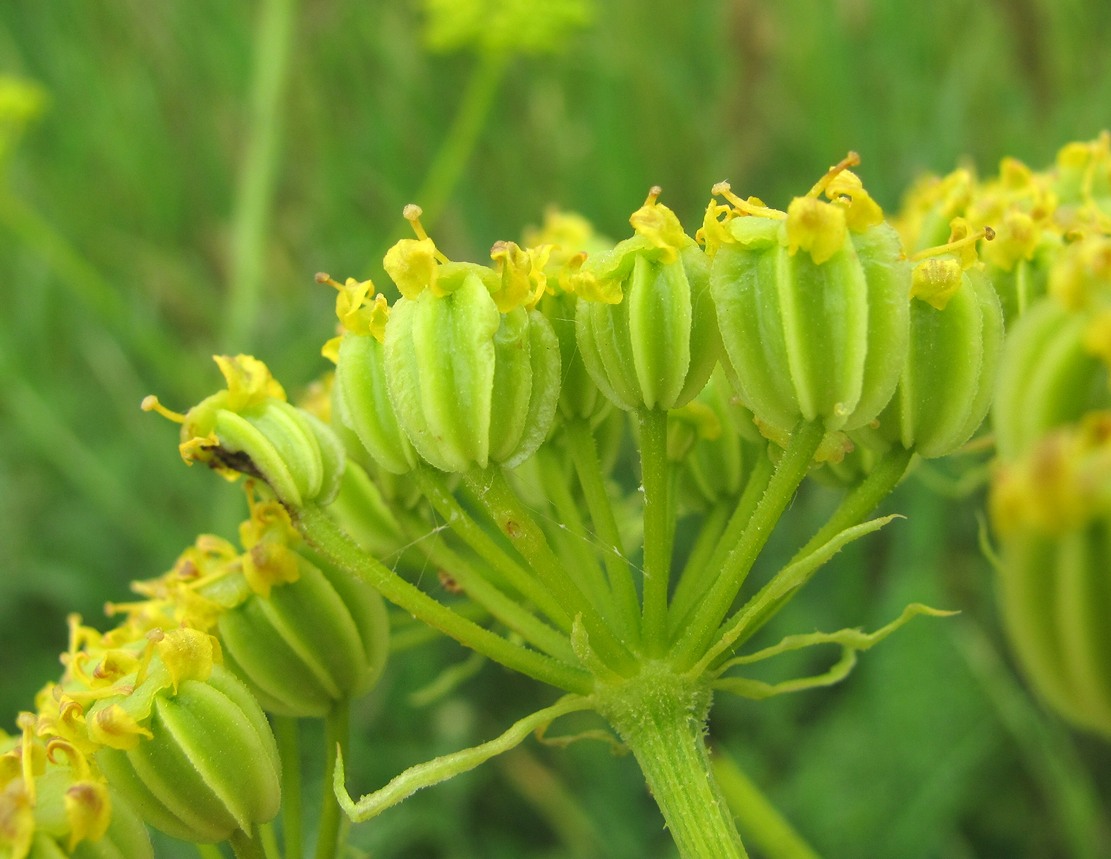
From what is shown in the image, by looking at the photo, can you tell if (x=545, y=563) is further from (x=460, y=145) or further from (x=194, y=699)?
(x=460, y=145)

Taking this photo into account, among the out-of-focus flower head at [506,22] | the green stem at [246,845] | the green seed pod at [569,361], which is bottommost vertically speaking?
the green stem at [246,845]

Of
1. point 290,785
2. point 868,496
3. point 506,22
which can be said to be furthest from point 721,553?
point 506,22

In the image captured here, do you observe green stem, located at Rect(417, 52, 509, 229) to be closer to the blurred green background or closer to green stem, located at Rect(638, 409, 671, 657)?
the blurred green background

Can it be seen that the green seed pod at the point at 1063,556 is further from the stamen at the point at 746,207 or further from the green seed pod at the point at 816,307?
the stamen at the point at 746,207

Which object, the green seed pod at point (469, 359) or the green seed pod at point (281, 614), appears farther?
the green seed pod at point (281, 614)

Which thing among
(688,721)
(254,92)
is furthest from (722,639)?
(254,92)

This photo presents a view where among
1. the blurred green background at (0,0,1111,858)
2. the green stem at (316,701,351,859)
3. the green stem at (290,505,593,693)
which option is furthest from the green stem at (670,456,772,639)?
the blurred green background at (0,0,1111,858)

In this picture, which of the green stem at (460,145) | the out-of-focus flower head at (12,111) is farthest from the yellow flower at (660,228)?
the out-of-focus flower head at (12,111)

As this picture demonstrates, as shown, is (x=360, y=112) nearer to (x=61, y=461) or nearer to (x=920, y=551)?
(x=61, y=461)
